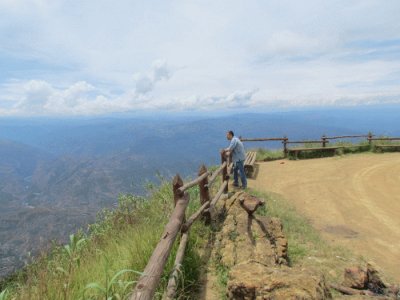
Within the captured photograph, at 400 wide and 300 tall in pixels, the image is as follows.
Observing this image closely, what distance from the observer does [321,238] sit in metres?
7.97

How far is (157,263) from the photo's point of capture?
3777mm

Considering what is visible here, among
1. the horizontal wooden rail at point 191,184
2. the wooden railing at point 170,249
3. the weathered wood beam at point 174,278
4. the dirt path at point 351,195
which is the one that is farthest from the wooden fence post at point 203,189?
the dirt path at point 351,195

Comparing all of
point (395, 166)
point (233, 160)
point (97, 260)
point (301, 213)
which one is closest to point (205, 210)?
point (97, 260)

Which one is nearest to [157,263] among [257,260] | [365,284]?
[257,260]

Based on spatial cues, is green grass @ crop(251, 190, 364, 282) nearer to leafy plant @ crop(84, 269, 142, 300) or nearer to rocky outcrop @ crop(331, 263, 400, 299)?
rocky outcrop @ crop(331, 263, 400, 299)

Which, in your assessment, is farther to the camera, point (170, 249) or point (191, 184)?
point (191, 184)

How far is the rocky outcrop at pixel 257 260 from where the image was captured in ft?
11.8

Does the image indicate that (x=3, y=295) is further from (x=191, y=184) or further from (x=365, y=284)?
(x=365, y=284)

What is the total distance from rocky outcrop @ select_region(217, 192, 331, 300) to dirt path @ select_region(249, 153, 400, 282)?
7.64 feet

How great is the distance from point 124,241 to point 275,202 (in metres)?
6.32

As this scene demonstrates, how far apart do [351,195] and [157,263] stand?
32.1 ft

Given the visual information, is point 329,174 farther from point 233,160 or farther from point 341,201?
point 233,160

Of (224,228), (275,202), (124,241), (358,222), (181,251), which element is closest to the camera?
(181,251)

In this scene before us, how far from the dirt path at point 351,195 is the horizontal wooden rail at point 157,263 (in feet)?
13.5
